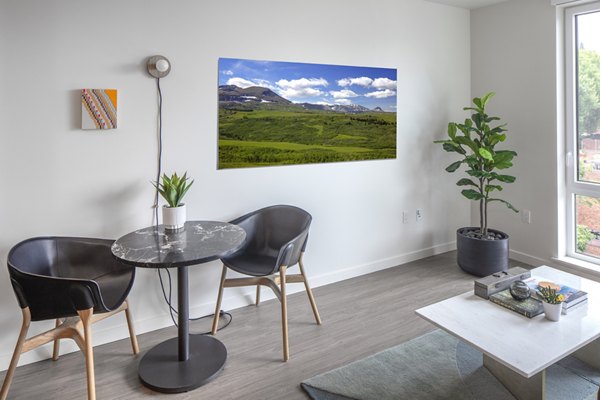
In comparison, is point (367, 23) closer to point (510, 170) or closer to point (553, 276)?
point (510, 170)

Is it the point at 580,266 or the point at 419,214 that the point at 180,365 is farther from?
the point at 580,266

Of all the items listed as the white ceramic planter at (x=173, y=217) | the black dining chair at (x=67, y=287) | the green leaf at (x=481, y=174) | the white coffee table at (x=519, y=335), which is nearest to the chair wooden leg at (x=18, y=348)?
the black dining chair at (x=67, y=287)

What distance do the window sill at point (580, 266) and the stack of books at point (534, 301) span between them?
157 cm

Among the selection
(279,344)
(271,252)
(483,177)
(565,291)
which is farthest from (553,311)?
(483,177)

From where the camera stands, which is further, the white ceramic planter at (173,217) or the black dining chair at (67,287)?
the white ceramic planter at (173,217)

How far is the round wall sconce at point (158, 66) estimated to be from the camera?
8.10 ft

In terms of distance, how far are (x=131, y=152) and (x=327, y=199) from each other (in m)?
1.61

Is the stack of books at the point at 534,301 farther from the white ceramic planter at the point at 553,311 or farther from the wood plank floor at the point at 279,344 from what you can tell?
the wood plank floor at the point at 279,344

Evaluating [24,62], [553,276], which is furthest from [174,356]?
[553,276]

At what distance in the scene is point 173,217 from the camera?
2.36 metres

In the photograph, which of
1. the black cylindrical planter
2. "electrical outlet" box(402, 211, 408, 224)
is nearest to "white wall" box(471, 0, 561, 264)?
the black cylindrical planter

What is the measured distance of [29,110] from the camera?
2.21 metres

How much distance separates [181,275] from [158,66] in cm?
132

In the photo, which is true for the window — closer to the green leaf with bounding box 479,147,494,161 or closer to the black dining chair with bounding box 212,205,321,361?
the green leaf with bounding box 479,147,494,161
